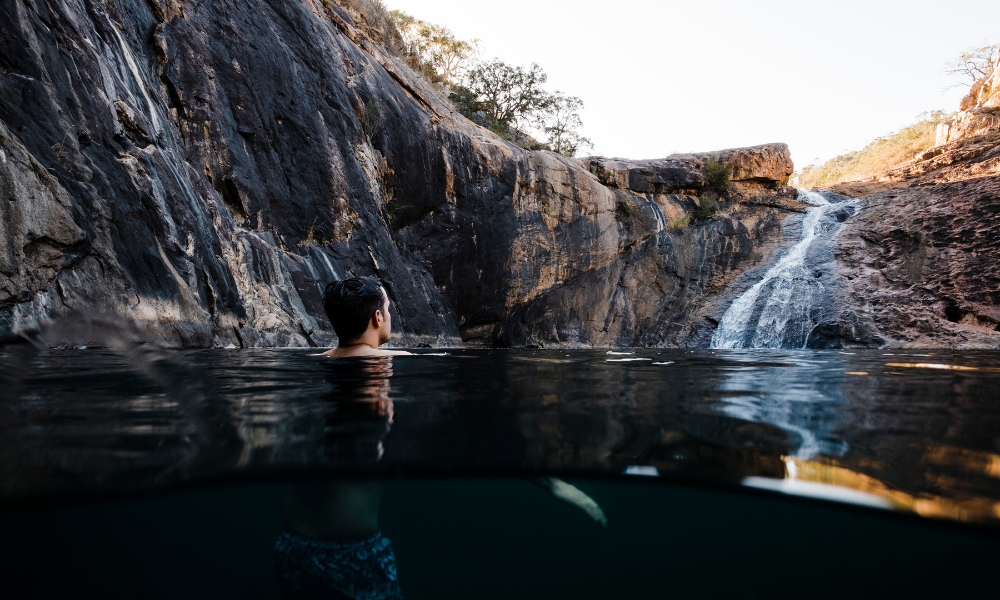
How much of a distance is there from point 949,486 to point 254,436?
2.20 metres

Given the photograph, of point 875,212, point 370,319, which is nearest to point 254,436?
point 370,319

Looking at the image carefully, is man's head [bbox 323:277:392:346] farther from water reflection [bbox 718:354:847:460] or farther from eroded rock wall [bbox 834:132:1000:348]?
eroded rock wall [bbox 834:132:1000:348]

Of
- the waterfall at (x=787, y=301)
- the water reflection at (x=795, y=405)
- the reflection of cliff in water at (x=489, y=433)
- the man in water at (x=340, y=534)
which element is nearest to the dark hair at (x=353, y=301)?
the reflection of cliff in water at (x=489, y=433)

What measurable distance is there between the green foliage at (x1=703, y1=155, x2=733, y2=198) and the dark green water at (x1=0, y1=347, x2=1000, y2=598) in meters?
18.3

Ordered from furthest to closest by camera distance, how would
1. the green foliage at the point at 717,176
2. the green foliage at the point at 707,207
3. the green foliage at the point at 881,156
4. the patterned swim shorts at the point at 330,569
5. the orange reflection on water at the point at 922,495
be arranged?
the green foliage at the point at 881,156 → the green foliage at the point at 717,176 → the green foliage at the point at 707,207 → the patterned swim shorts at the point at 330,569 → the orange reflection on water at the point at 922,495

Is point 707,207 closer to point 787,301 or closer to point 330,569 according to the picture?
point 787,301

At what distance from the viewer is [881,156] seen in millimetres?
31594

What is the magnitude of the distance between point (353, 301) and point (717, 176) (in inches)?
786

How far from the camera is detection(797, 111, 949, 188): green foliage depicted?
27094 mm

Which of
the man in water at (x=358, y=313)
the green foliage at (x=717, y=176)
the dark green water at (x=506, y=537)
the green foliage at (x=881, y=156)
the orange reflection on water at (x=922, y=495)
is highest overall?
the green foliage at (x=881, y=156)

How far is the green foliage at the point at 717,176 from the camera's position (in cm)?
2089

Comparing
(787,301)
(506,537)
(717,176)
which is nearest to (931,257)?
(787,301)

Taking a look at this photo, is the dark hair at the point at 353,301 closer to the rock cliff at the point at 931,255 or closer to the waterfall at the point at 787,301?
the waterfall at the point at 787,301

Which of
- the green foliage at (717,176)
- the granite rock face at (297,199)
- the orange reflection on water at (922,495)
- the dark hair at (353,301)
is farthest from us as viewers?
the green foliage at (717,176)
